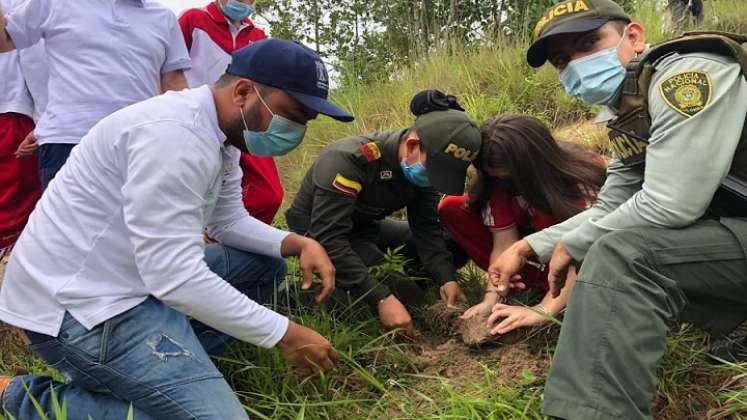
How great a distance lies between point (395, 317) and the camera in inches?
96.4

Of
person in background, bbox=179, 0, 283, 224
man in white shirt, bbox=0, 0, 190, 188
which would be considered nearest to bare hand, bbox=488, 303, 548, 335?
person in background, bbox=179, 0, 283, 224

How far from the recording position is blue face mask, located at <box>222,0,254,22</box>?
3195 mm

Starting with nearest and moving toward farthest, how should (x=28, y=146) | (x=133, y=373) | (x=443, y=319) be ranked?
(x=133, y=373) < (x=443, y=319) < (x=28, y=146)

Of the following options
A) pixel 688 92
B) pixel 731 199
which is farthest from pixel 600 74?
pixel 731 199

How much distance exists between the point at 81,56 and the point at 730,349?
2555mm

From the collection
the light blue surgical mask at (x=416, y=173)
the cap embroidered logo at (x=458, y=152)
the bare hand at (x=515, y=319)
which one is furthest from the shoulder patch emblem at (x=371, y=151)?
the bare hand at (x=515, y=319)

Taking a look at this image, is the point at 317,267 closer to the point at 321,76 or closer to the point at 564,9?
the point at 321,76

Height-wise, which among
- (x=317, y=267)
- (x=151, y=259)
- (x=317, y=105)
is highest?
(x=317, y=105)

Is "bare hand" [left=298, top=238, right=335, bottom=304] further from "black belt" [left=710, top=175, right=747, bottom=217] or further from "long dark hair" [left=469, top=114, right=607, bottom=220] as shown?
"black belt" [left=710, top=175, right=747, bottom=217]

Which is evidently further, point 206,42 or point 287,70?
point 206,42

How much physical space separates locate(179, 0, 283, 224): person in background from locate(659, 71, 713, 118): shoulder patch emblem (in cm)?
203

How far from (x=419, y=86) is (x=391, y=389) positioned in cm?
350

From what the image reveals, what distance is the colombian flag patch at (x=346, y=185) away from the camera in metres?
2.65

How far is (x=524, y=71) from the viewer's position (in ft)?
15.7
